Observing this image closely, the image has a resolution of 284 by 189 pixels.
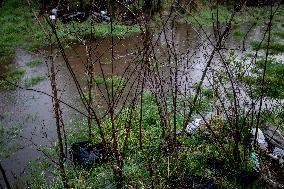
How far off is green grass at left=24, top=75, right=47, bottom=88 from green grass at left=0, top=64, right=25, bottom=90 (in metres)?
0.31

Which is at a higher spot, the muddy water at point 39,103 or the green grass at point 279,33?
the green grass at point 279,33

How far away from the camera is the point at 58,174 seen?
17.4ft

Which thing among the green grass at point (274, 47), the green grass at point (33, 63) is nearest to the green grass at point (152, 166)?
the green grass at point (33, 63)

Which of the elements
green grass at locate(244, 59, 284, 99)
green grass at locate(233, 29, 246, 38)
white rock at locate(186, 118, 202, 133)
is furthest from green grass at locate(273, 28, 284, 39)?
white rock at locate(186, 118, 202, 133)

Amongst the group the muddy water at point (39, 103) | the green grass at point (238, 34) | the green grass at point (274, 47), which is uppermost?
the green grass at point (238, 34)

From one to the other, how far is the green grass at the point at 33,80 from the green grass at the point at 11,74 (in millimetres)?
312

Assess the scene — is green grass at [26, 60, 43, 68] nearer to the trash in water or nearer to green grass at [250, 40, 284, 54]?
the trash in water

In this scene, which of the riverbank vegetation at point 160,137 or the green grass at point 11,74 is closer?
the riverbank vegetation at point 160,137

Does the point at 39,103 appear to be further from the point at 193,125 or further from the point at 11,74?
the point at 193,125

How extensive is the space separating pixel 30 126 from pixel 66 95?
136 centimetres

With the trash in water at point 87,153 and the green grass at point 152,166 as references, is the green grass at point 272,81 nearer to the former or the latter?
the green grass at point 152,166

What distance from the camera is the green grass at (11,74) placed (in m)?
8.60

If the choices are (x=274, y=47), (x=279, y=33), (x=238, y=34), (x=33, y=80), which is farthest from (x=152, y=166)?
(x=279, y=33)

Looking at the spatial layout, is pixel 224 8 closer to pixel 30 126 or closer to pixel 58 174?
pixel 30 126
